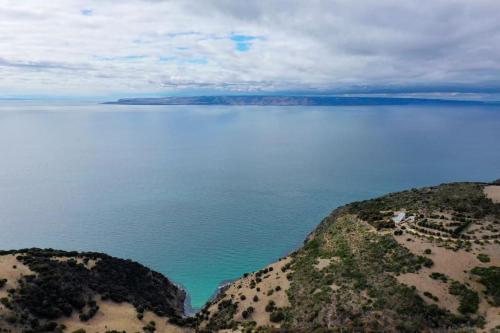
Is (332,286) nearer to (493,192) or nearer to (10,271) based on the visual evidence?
(10,271)

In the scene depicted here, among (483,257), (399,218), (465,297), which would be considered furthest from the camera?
(399,218)

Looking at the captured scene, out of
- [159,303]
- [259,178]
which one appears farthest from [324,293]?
[259,178]

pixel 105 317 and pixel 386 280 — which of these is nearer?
pixel 386 280

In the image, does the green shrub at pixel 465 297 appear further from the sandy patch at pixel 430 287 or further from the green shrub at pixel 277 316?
the green shrub at pixel 277 316

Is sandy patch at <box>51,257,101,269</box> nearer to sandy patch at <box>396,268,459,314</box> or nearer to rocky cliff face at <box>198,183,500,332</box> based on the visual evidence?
rocky cliff face at <box>198,183,500,332</box>

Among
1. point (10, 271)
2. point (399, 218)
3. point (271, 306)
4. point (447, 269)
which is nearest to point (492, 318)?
point (447, 269)

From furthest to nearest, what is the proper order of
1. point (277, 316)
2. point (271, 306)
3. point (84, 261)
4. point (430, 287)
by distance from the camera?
point (84, 261), point (271, 306), point (277, 316), point (430, 287)
